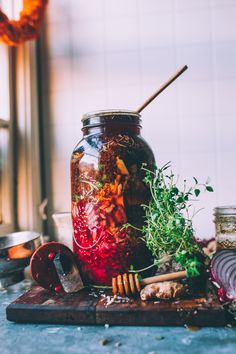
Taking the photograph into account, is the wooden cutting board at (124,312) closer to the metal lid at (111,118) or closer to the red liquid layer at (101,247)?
the red liquid layer at (101,247)

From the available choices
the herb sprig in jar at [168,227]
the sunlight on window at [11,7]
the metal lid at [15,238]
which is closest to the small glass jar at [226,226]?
the herb sprig in jar at [168,227]

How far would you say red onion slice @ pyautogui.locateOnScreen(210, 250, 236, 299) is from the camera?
616 millimetres

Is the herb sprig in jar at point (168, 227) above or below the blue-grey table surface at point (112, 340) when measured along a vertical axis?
above

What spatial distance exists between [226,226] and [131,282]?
277 millimetres

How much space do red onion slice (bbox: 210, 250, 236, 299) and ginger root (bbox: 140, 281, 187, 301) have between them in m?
0.08

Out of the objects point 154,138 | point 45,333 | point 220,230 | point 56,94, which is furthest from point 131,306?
point 56,94

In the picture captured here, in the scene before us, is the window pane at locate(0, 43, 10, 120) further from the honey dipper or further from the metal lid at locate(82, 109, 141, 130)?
the honey dipper

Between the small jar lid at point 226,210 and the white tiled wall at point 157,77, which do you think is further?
the white tiled wall at point 157,77

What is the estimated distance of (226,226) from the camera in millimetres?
784

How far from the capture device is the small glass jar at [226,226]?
0.77m

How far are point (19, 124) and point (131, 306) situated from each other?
80 cm

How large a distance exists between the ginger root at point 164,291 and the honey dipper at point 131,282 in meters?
0.02

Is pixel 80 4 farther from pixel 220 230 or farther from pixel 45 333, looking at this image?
pixel 45 333

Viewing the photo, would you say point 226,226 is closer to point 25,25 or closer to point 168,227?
point 168,227
